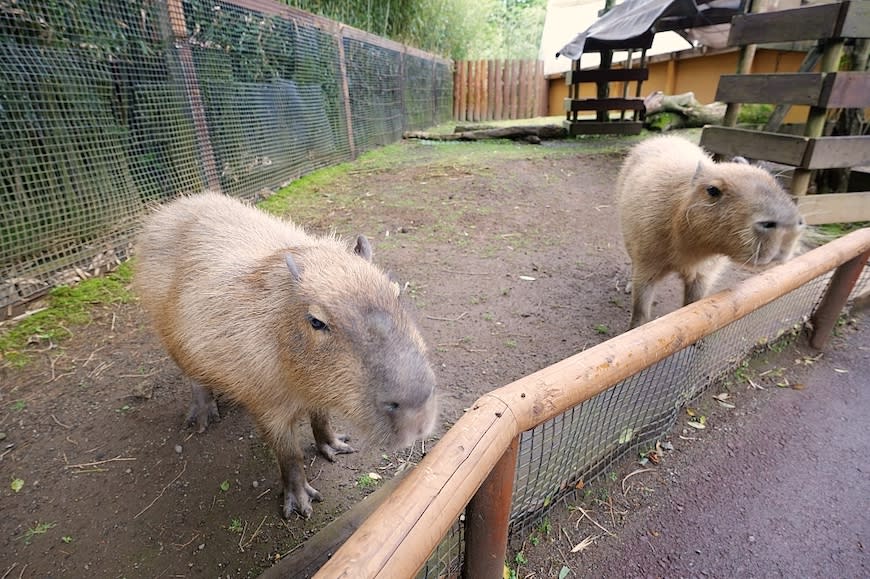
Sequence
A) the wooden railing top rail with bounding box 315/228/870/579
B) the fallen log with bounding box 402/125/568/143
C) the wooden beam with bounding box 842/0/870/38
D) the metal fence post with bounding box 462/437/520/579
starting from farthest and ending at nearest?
1. the fallen log with bounding box 402/125/568/143
2. the wooden beam with bounding box 842/0/870/38
3. the metal fence post with bounding box 462/437/520/579
4. the wooden railing top rail with bounding box 315/228/870/579

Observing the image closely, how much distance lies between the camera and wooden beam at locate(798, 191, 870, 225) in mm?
4844

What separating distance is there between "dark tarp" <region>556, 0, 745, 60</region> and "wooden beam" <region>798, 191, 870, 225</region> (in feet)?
14.0

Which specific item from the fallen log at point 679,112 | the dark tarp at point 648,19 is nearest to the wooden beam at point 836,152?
the dark tarp at point 648,19

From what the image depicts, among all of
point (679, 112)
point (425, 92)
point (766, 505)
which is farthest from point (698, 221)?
point (425, 92)

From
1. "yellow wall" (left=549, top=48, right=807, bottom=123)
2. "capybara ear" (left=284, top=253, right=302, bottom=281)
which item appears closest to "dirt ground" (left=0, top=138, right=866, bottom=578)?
"capybara ear" (left=284, top=253, right=302, bottom=281)

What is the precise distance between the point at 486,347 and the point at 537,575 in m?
1.58

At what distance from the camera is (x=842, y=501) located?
233 cm

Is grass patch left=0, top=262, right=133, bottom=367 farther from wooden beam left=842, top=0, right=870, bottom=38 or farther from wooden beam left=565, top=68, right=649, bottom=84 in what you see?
wooden beam left=565, top=68, right=649, bottom=84

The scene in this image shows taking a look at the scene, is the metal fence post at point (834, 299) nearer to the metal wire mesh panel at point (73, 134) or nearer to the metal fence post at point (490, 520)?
the metal fence post at point (490, 520)

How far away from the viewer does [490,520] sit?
1492 millimetres

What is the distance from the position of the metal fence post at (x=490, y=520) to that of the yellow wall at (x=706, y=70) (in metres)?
11.3

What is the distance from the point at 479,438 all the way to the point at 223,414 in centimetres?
201

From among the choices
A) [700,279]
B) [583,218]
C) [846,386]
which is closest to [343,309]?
[700,279]

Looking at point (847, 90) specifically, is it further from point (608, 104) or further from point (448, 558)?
point (608, 104)
